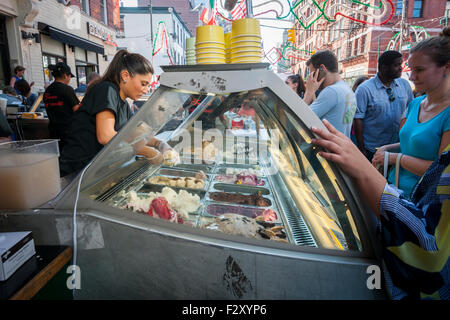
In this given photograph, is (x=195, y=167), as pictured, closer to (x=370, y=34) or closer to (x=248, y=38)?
(x=248, y=38)

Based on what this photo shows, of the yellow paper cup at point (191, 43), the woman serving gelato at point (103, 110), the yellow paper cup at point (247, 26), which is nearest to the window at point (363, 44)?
the woman serving gelato at point (103, 110)

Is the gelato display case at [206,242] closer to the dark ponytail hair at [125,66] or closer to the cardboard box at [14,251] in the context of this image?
the cardboard box at [14,251]

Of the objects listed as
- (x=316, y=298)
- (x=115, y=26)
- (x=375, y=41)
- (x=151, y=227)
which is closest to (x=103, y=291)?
(x=151, y=227)

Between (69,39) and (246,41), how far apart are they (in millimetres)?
13555

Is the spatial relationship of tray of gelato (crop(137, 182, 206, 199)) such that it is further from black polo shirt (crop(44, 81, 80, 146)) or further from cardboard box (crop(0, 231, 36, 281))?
black polo shirt (crop(44, 81, 80, 146))

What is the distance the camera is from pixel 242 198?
7.41 feet

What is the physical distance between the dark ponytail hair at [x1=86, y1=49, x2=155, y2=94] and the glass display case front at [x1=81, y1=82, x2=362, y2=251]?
1.59 ft

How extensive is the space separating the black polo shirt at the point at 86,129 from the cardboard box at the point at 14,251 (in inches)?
45.0

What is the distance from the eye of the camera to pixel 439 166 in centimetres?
101

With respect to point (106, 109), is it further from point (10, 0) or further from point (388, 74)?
point (10, 0)

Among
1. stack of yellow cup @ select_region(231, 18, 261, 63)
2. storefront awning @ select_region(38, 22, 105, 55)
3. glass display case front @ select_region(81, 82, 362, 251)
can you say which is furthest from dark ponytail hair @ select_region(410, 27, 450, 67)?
storefront awning @ select_region(38, 22, 105, 55)

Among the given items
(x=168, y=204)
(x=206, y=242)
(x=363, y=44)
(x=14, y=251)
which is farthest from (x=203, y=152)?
(x=363, y=44)

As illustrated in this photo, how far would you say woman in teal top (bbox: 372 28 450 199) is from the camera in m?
1.84

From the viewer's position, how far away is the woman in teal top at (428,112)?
6.03 feet
